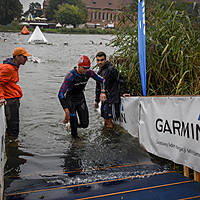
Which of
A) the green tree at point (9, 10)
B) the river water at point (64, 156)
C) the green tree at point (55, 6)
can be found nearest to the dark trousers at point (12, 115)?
the river water at point (64, 156)

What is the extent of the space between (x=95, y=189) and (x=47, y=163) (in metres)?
1.81

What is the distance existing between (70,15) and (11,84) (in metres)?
141

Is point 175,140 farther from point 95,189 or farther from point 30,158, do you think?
point 30,158

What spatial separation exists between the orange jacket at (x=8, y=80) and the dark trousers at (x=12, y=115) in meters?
0.12

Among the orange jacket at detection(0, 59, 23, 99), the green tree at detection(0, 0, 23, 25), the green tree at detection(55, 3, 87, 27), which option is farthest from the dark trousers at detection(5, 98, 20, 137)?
the green tree at detection(55, 3, 87, 27)

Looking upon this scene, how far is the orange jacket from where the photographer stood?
18.8 feet

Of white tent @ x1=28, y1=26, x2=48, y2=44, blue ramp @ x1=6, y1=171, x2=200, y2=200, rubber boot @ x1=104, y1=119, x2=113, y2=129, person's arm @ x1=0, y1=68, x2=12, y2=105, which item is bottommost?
blue ramp @ x1=6, y1=171, x2=200, y2=200

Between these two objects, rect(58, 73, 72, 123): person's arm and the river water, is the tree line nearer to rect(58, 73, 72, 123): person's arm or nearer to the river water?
the river water

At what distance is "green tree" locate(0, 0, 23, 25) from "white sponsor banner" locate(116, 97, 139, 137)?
350 feet

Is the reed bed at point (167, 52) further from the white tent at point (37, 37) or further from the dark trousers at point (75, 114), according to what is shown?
the white tent at point (37, 37)

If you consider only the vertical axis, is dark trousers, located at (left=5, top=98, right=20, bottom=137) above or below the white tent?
below

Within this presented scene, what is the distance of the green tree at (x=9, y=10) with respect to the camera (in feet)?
342

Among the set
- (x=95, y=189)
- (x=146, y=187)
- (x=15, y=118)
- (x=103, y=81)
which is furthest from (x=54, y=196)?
(x=103, y=81)

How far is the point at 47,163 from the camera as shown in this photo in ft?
18.8
